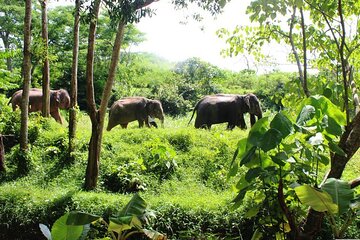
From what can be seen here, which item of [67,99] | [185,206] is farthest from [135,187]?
[67,99]

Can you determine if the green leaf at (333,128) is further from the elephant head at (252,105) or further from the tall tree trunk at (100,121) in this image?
the elephant head at (252,105)

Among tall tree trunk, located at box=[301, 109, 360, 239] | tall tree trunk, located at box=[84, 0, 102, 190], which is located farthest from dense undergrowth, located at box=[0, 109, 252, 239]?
tall tree trunk, located at box=[301, 109, 360, 239]

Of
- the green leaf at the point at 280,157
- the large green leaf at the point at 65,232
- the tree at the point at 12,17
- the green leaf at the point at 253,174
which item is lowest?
the large green leaf at the point at 65,232

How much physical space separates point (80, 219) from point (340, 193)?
1318 mm

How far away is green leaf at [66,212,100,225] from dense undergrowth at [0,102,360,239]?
5.40 ft

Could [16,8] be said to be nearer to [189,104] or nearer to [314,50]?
[189,104]

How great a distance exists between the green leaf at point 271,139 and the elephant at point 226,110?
7.73m

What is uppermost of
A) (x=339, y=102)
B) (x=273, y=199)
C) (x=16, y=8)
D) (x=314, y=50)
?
(x=16, y=8)

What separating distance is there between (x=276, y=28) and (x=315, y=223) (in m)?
1.98

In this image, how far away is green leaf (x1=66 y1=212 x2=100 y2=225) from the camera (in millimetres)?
2207

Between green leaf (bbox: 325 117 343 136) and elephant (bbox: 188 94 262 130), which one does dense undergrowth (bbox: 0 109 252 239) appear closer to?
elephant (bbox: 188 94 262 130)

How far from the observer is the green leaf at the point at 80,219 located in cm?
221

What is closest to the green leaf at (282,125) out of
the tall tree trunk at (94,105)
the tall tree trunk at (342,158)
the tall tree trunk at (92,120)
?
the tall tree trunk at (342,158)

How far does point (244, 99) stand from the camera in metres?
10.1
